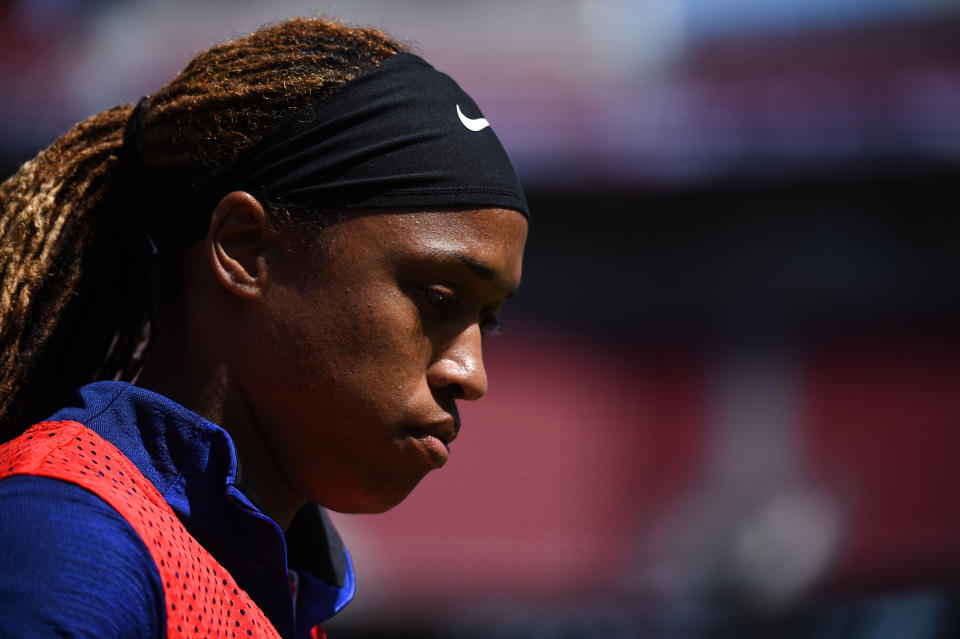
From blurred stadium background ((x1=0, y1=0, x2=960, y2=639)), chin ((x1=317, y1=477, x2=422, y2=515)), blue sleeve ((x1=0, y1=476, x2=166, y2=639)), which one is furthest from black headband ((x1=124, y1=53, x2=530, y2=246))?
blurred stadium background ((x1=0, y1=0, x2=960, y2=639))

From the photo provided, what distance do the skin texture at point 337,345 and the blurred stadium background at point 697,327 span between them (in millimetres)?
9485

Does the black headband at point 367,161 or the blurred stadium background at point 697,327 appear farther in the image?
the blurred stadium background at point 697,327

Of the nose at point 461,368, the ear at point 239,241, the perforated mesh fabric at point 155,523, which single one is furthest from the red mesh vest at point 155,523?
the nose at point 461,368

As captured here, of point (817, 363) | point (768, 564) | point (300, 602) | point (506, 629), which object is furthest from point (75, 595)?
point (817, 363)

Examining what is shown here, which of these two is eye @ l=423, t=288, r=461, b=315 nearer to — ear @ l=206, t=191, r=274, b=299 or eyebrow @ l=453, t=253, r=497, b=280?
eyebrow @ l=453, t=253, r=497, b=280

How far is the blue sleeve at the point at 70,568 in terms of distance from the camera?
4.11ft

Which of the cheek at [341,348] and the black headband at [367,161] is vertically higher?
the black headband at [367,161]

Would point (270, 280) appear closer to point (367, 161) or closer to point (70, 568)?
point (367, 161)

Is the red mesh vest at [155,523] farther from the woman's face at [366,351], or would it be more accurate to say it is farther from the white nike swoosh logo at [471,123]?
the white nike swoosh logo at [471,123]

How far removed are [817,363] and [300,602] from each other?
11.4 metres

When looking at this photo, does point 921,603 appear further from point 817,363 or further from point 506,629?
point 817,363

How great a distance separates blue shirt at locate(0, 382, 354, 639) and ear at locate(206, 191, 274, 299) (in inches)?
10.1

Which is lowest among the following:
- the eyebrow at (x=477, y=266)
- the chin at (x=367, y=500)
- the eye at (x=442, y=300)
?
the chin at (x=367, y=500)

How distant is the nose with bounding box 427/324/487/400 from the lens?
1.81 metres
